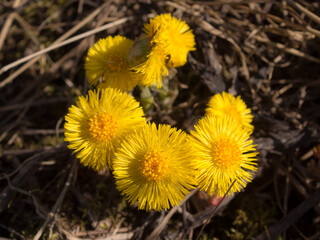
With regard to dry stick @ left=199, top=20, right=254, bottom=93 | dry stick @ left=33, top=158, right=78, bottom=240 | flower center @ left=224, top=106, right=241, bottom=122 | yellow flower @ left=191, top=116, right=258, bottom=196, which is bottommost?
dry stick @ left=33, top=158, right=78, bottom=240

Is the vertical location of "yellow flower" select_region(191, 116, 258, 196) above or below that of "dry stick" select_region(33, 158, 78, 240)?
above

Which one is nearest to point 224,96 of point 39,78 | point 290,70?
point 290,70

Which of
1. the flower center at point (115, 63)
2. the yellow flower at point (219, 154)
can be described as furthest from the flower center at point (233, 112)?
the flower center at point (115, 63)

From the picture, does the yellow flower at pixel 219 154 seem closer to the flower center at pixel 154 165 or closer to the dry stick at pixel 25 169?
the flower center at pixel 154 165

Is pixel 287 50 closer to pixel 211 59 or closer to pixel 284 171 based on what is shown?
pixel 211 59

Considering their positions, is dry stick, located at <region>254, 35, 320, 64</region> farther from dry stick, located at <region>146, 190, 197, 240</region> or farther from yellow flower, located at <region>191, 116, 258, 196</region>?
dry stick, located at <region>146, 190, 197, 240</region>

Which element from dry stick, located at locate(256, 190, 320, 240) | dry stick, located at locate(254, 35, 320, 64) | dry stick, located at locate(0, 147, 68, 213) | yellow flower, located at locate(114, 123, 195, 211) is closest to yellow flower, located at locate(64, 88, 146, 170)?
yellow flower, located at locate(114, 123, 195, 211)

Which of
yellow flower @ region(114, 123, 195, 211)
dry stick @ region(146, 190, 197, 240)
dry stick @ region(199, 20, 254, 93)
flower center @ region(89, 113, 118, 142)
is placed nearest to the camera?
yellow flower @ region(114, 123, 195, 211)
